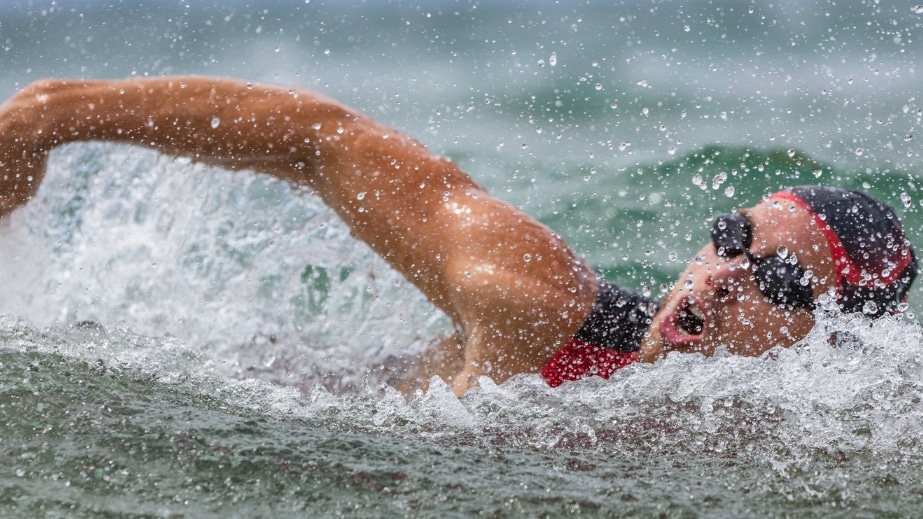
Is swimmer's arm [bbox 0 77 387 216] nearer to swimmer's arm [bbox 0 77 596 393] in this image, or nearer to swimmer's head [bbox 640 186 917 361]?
swimmer's arm [bbox 0 77 596 393]

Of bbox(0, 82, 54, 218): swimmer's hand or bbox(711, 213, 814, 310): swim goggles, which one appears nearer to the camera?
bbox(711, 213, 814, 310): swim goggles

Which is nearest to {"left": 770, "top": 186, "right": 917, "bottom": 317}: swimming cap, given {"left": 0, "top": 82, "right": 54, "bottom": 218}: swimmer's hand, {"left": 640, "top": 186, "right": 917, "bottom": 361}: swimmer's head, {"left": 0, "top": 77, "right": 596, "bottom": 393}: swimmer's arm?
{"left": 640, "top": 186, "right": 917, "bottom": 361}: swimmer's head

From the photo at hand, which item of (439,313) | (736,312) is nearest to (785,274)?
(736,312)

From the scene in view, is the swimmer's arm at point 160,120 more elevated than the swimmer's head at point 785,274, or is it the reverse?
the swimmer's arm at point 160,120

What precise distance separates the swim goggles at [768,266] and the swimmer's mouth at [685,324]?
150 millimetres

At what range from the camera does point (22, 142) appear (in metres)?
2.39

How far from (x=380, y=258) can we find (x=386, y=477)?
3.47ft

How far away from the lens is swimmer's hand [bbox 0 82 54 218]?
2387 mm

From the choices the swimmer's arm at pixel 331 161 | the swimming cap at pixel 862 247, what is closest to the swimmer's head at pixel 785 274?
the swimming cap at pixel 862 247

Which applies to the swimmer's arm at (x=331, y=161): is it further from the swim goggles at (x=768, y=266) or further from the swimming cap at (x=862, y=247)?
the swimming cap at (x=862, y=247)

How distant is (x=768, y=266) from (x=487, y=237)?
674 millimetres

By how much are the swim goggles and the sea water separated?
0.10 meters

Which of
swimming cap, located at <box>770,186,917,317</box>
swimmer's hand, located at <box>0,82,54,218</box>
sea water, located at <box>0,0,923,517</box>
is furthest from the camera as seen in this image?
swimmer's hand, located at <box>0,82,54,218</box>

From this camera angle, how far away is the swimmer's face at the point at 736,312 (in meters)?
2.29
